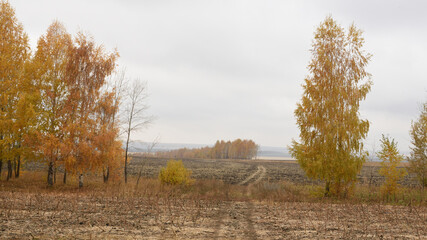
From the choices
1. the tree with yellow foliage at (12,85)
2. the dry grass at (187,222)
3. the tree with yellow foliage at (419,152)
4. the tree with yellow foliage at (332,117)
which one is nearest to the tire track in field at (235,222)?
the dry grass at (187,222)

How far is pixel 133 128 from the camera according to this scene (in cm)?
2250

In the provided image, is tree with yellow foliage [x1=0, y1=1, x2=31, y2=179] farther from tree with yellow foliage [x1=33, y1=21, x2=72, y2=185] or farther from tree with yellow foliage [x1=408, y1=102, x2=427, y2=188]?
tree with yellow foliage [x1=408, y1=102, x2=427, y2=188]

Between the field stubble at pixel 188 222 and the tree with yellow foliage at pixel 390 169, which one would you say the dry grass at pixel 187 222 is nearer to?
the field stubble at pixel 188 222

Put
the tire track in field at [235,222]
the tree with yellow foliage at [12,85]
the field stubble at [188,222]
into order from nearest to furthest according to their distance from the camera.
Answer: the field stubble at [188,222] < the tire track in field at [235,222] < the tree with yellow foliage at [12,85]

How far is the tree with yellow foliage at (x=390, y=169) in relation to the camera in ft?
53.6

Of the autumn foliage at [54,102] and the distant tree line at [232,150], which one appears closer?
the autumn foliage at [54,102]

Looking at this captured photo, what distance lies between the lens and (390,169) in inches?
647

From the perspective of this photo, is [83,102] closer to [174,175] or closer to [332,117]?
[174,175]

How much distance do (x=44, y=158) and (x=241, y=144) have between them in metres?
126

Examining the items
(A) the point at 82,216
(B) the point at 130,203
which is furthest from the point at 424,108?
(A) the point at 82,216

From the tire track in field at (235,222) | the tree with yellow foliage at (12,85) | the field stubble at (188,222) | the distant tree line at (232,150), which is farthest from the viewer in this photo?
the distant tree line at (232,150)

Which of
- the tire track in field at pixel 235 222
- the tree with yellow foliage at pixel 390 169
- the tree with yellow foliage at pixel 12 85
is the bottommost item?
the tire track in field at pixel 235 222

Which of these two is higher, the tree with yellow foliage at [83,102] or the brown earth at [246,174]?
the tree with yellow foliage at [83,102]

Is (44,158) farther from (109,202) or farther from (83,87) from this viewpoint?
(109,202)
